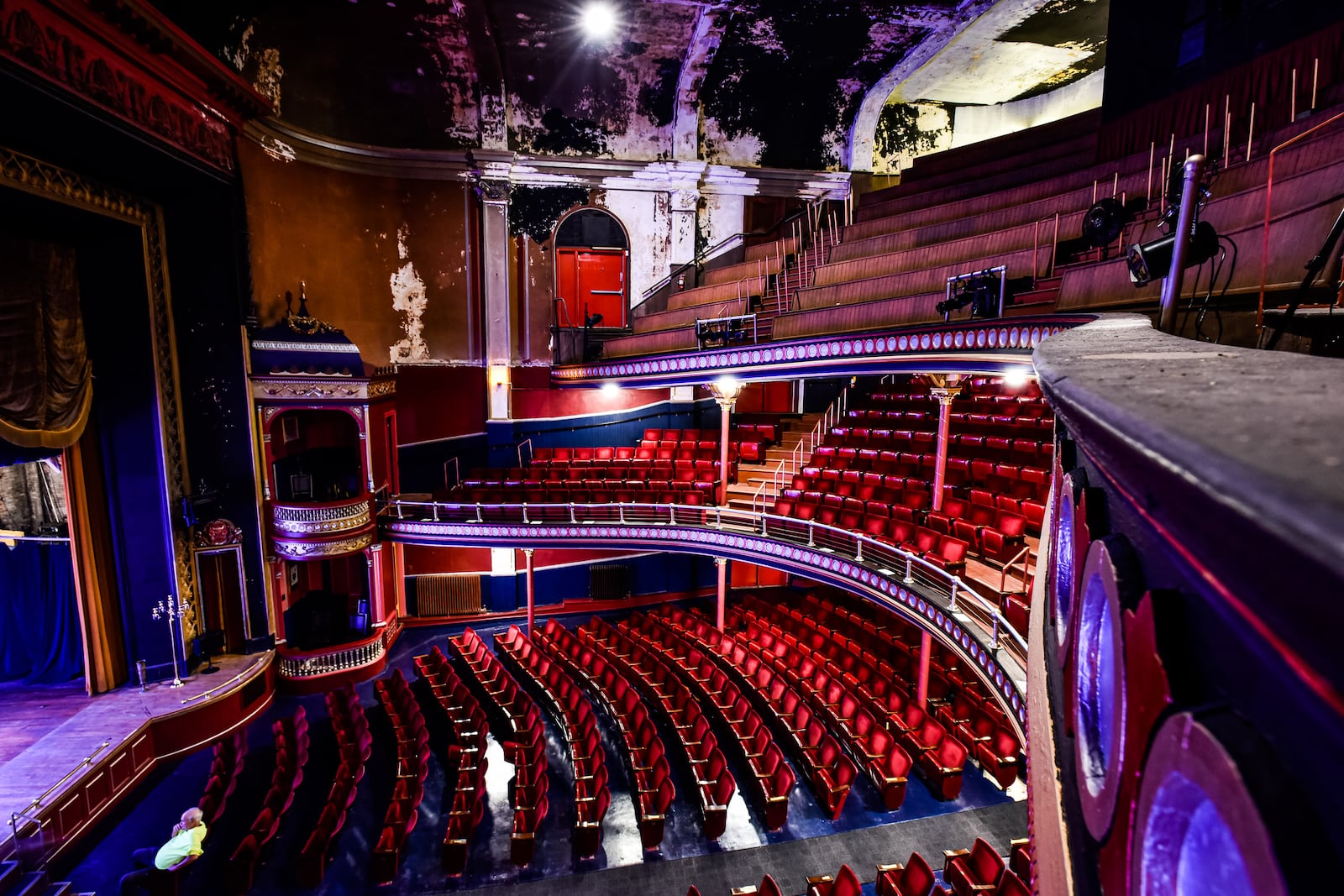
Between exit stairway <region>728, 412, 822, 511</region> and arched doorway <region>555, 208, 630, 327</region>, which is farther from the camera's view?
arched doorway <region>555, 208, 630, 327</region>

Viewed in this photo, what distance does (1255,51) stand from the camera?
765cm

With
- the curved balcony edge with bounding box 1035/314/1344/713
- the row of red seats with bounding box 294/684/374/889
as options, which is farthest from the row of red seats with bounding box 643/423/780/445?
the curved balcony edge with bounding box 1035/314/1344/713

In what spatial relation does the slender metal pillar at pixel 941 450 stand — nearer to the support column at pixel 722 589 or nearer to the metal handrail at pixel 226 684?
the support column at pixel 722 589

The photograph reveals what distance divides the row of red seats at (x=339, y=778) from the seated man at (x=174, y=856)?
87 cm

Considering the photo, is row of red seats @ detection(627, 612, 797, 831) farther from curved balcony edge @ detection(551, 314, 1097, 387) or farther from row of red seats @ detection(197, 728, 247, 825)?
row of red seats @ detection(197, 728, 247, 825)

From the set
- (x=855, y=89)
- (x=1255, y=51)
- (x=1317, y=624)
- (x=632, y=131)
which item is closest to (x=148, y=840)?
(x=1317, y=624)

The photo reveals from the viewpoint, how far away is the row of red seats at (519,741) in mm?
6195

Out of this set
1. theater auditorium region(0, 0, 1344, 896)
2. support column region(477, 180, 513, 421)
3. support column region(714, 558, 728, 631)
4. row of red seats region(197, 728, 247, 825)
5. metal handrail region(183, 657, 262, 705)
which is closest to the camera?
theater auditorium region(0, 0, 1344, 896)

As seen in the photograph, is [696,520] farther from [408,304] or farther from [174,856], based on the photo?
[174,856]

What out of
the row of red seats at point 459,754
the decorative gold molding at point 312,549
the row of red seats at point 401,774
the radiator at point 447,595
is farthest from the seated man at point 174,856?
the radiator at point 447,595

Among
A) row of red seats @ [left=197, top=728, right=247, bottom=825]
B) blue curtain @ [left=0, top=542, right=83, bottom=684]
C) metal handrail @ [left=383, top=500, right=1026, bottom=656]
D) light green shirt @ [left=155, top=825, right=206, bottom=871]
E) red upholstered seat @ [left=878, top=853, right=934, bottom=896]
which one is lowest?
row of red seats @ [left=197, top=728, right=247, bottom=825]

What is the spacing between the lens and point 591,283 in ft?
43.7

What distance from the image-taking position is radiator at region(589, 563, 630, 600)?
1291cm

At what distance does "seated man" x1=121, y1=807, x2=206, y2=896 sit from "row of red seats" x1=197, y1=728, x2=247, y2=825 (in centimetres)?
64
